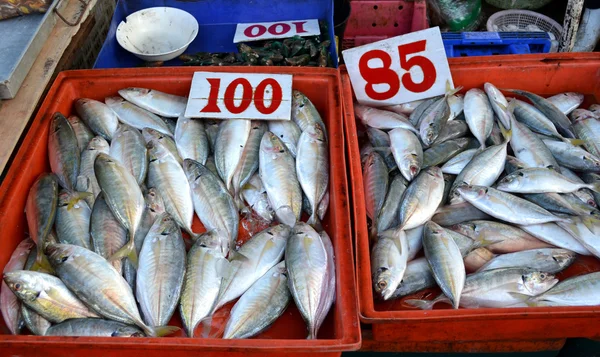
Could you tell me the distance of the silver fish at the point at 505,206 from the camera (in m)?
1.95

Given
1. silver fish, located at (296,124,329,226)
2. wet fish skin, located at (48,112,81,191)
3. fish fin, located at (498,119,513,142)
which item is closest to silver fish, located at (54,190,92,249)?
wet fish skin, located at (48,112,81,191)

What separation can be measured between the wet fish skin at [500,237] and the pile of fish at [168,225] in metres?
0.63

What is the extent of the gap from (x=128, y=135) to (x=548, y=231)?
1991 mm

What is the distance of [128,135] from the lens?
7.40 feet

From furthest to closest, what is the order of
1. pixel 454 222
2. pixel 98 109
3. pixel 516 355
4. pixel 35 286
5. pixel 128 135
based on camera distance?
pixel 98 109
pixel 128 135
pixel 454 222
pixel 516 355
pixel 35 286

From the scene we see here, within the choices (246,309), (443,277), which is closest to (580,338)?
(443,277)

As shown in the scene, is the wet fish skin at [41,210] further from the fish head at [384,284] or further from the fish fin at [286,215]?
the fish head at [384,284]

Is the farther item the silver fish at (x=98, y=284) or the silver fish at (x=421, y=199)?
the silver fish at (x=421, y=199)

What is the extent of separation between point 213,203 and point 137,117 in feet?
2.39

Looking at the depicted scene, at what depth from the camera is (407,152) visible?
215cm

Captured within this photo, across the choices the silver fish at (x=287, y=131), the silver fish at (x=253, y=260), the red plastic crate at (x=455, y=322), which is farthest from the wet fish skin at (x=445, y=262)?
the silver fish at (x=287, y=131)

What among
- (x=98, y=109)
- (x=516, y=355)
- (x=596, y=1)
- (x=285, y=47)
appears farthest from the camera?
(x=596, y=1)

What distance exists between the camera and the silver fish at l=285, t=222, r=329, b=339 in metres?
1.67

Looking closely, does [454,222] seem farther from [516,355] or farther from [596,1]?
[596,1]
